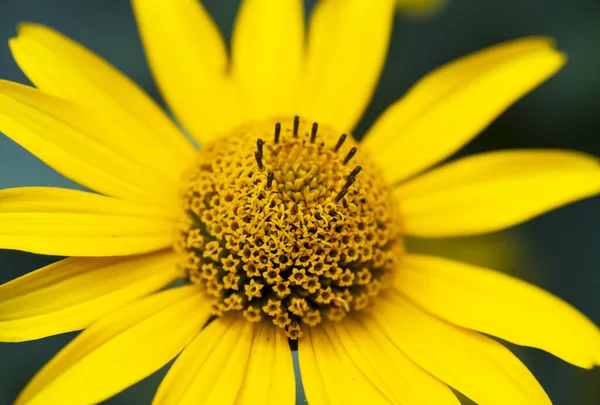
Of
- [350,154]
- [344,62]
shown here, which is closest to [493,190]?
[350,154]

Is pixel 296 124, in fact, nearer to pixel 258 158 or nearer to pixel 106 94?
pixel 258 158

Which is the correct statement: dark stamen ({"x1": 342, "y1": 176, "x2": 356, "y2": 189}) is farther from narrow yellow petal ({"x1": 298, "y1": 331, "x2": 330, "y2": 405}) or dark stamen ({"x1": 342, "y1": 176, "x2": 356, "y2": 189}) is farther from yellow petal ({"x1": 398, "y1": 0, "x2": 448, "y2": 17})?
yellow petal ({"x1": 398, "y1": 0, "x2": 448, "y2": 17})

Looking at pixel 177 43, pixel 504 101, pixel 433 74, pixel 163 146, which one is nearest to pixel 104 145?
pixel 163 146

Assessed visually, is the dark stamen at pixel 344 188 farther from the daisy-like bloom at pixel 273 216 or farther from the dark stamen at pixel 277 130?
the dark stamen at pixel 277 130

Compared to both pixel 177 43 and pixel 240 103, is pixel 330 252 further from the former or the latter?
pixel 177 43

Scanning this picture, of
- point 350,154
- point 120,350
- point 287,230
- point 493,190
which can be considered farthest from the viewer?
point 493,190

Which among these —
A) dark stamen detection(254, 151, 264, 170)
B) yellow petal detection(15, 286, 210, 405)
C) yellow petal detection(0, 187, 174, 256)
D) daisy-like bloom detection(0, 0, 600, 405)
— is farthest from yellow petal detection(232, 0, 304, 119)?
yellow petal detection(15, 286, 210, 405)

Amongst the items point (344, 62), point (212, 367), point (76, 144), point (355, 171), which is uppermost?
point (344, 62)
